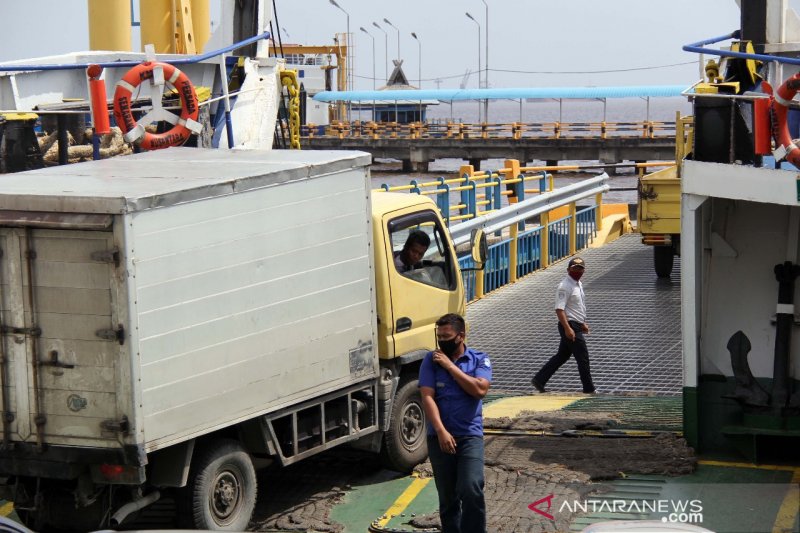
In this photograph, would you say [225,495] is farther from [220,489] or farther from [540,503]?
[540,503]

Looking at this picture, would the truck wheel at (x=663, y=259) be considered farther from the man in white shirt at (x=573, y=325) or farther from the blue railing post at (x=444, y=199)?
the man in white shirt at (x=573, y=325)

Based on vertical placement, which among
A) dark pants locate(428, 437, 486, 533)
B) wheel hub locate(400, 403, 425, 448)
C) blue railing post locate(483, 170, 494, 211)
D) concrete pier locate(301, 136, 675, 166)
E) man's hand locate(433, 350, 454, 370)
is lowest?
concrete pier locate(301, 136, 675, 166)

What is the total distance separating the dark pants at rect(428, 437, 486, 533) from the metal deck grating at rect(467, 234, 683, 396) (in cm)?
574

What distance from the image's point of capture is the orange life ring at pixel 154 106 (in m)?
12.2

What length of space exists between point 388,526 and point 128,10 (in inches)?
469

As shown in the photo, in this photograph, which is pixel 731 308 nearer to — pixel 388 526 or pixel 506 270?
pixel 388 526

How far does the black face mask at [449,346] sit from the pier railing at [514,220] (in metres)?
8.99

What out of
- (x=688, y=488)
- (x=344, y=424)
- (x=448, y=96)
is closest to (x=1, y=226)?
(x=344, y=424)

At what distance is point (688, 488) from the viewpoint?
8812 mm

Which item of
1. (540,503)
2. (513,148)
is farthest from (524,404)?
(513,148)

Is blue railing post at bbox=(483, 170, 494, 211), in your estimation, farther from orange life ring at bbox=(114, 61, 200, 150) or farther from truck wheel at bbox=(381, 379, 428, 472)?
truck wheel at bbox=(381, 379, 428, 472)

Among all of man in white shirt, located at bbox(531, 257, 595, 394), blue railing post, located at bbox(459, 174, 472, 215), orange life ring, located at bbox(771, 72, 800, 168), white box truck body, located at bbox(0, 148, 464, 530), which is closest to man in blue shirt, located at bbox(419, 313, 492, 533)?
white box truck body, located at bbox(0, 148, 464, 530)

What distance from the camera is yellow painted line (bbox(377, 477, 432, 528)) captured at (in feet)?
28.3

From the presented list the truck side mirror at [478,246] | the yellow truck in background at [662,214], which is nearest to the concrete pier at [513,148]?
the yellow truck in background at [662,214]
